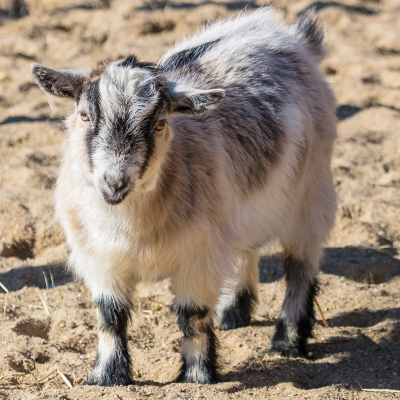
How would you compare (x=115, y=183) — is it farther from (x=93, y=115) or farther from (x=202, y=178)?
(x=202, y=178)

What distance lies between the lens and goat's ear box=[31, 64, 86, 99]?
314cm

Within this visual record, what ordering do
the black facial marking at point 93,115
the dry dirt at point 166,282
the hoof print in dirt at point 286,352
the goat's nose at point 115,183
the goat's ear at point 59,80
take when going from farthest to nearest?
1. the hoof print in dirt at point 286,352
2. the dry dirt at point 166,282
3. the goat's ear at point 59,80
4. the black facial marking at point 93,115
5. the goat's nose at point 115,183

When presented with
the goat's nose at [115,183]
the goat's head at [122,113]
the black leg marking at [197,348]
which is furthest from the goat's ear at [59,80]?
the black leg marking at [197,348]

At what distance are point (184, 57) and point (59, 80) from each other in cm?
117

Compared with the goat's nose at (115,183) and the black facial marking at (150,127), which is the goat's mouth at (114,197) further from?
the black facial marking at (150,127)

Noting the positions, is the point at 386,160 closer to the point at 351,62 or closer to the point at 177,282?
the point at 351,62

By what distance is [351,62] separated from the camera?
28.2ft

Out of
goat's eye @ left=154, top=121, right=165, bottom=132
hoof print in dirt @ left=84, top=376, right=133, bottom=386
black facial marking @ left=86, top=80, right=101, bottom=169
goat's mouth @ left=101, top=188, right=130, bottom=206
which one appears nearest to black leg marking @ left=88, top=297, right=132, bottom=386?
hoof print in dirt @ left=84, top=376, right=133, bottom=386

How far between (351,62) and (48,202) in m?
5.20

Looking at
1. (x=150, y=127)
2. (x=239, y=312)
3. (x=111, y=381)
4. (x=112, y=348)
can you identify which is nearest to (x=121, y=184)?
(x=150, y=127)

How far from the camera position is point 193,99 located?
125 inches

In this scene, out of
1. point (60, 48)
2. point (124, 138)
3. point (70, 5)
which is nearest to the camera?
point (124, 138)

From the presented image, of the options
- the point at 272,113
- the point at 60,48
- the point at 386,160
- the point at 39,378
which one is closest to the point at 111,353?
the point at 39,378

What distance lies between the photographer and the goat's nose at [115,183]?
2.90 m
